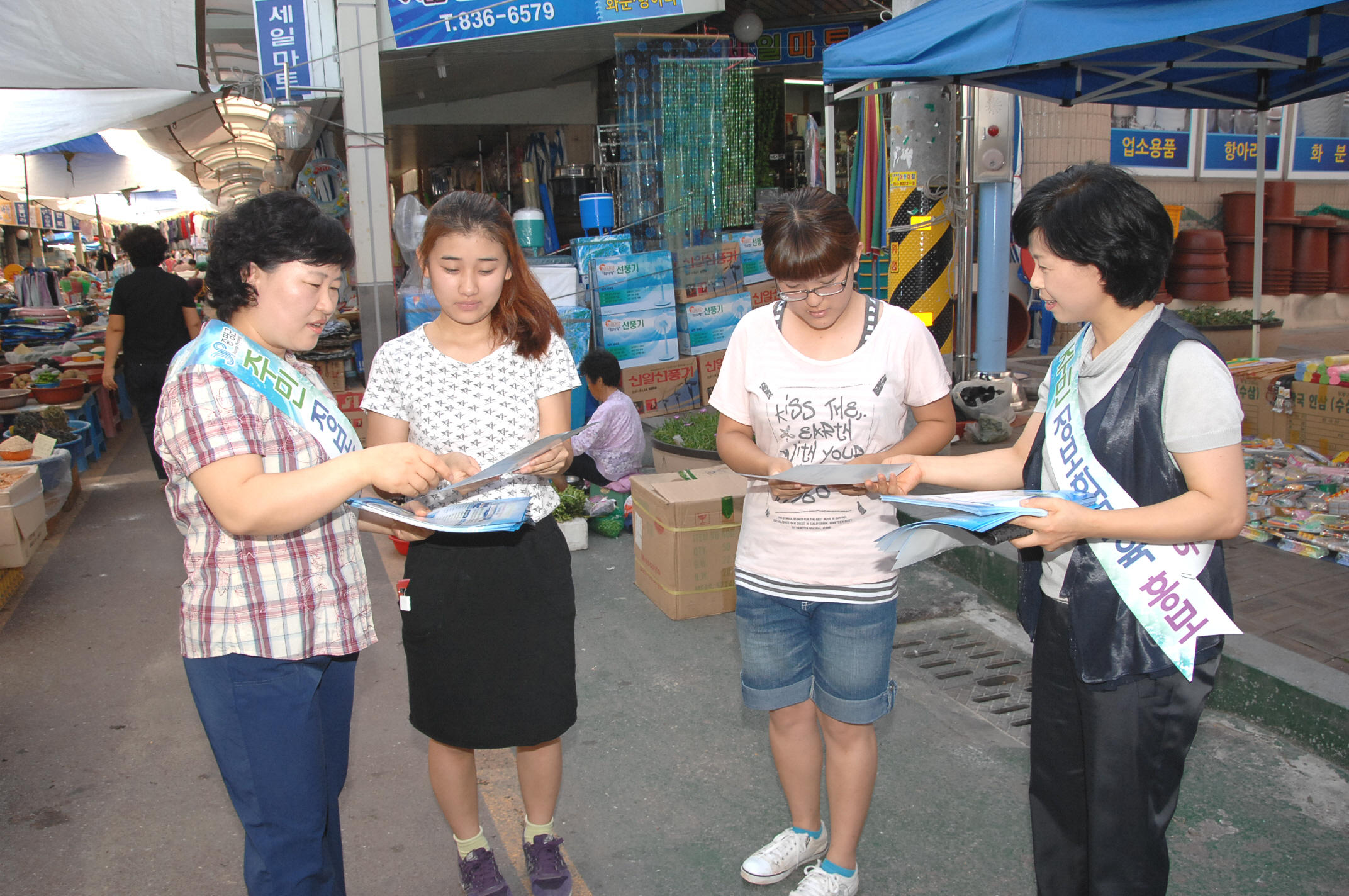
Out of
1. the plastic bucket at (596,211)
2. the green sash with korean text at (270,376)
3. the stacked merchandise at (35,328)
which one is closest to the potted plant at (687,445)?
the plastic bucket at (596,211)

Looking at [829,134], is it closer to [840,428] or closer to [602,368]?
[602,368]

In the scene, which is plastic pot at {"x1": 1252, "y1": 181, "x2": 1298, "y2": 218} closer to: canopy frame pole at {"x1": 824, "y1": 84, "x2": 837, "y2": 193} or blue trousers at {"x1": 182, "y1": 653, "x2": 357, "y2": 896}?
canopy frame pole at {"x1": 824, "y1": 84, "x2": 837, "y2": 193}

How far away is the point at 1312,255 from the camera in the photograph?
12352 millimetres

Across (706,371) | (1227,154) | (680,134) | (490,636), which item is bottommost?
(490,636)

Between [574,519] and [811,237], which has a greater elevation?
[811,237]

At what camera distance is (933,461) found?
2.11 m

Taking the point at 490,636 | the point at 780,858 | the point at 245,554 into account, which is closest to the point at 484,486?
the point at 490,636

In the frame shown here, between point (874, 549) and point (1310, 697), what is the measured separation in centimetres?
196

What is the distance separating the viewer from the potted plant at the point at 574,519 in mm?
5492

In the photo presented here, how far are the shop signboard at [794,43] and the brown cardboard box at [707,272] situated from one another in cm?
433

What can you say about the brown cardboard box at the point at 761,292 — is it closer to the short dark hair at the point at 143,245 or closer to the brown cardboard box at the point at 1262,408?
the brown cardboard box at the point at 1262,408

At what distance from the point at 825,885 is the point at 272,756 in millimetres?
1459

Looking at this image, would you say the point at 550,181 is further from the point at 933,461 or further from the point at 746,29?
the point at 933,461

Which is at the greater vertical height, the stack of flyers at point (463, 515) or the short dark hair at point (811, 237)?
the short dark hair at point (811, 237)
